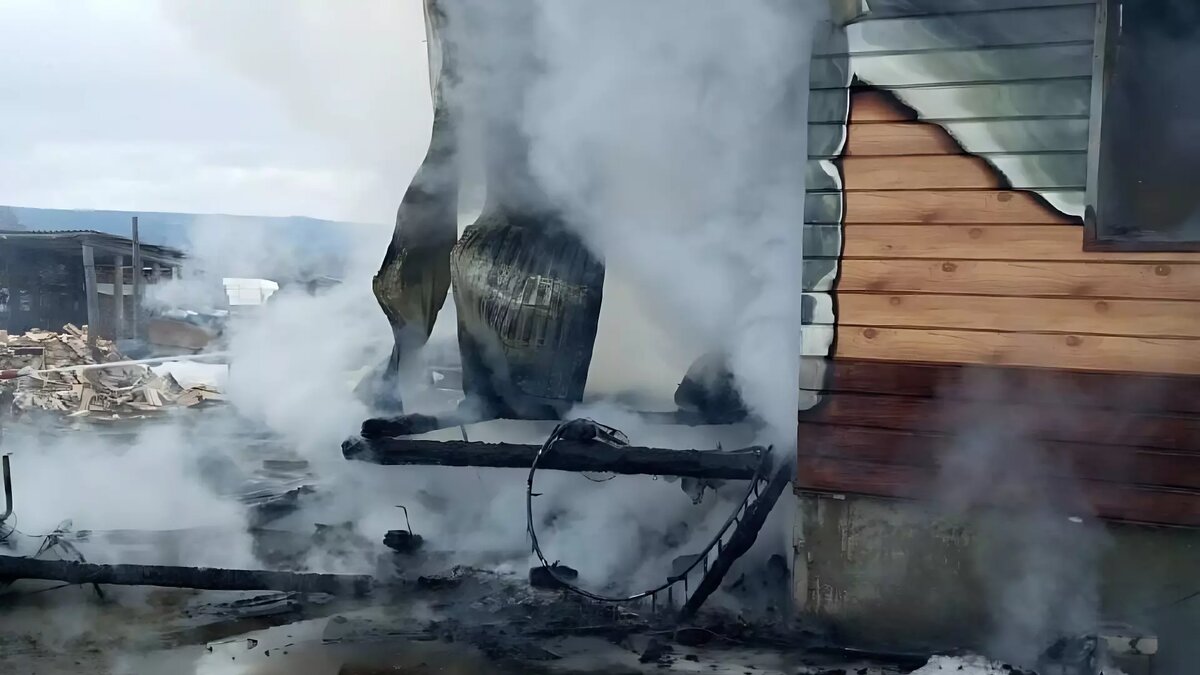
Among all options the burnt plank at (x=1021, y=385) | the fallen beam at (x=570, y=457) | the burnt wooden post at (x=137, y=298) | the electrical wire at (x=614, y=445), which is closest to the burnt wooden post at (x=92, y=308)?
the burnt wooden post at (x=137, y=298)

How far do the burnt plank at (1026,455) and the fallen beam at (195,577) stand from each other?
2.49 meters

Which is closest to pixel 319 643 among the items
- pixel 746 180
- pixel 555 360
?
pixel 555 360

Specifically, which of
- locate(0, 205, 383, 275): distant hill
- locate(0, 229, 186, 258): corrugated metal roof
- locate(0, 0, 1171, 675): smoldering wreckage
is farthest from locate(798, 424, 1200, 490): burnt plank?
locate(0, 229, 186, 258): corrugated metal roof

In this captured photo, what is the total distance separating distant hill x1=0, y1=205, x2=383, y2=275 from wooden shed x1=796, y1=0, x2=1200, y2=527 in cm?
285

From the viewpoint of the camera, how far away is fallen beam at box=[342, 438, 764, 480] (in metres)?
4.68

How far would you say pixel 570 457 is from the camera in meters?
5.01

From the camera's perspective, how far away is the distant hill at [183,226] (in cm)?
546

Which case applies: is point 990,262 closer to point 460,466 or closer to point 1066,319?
point 1066,319

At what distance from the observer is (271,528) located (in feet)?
18.6

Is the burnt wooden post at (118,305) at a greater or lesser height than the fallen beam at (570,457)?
greater

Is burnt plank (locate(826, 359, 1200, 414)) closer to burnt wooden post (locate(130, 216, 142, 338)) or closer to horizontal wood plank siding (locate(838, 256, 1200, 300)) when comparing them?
horizontal wood plank siding (locate(838, 256, 1200, 300))

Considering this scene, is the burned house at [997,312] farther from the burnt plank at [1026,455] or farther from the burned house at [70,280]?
the burned house at [70,280]

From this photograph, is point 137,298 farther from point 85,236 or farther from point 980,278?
point 980,278

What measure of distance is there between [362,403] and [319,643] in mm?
Answer: 1655
